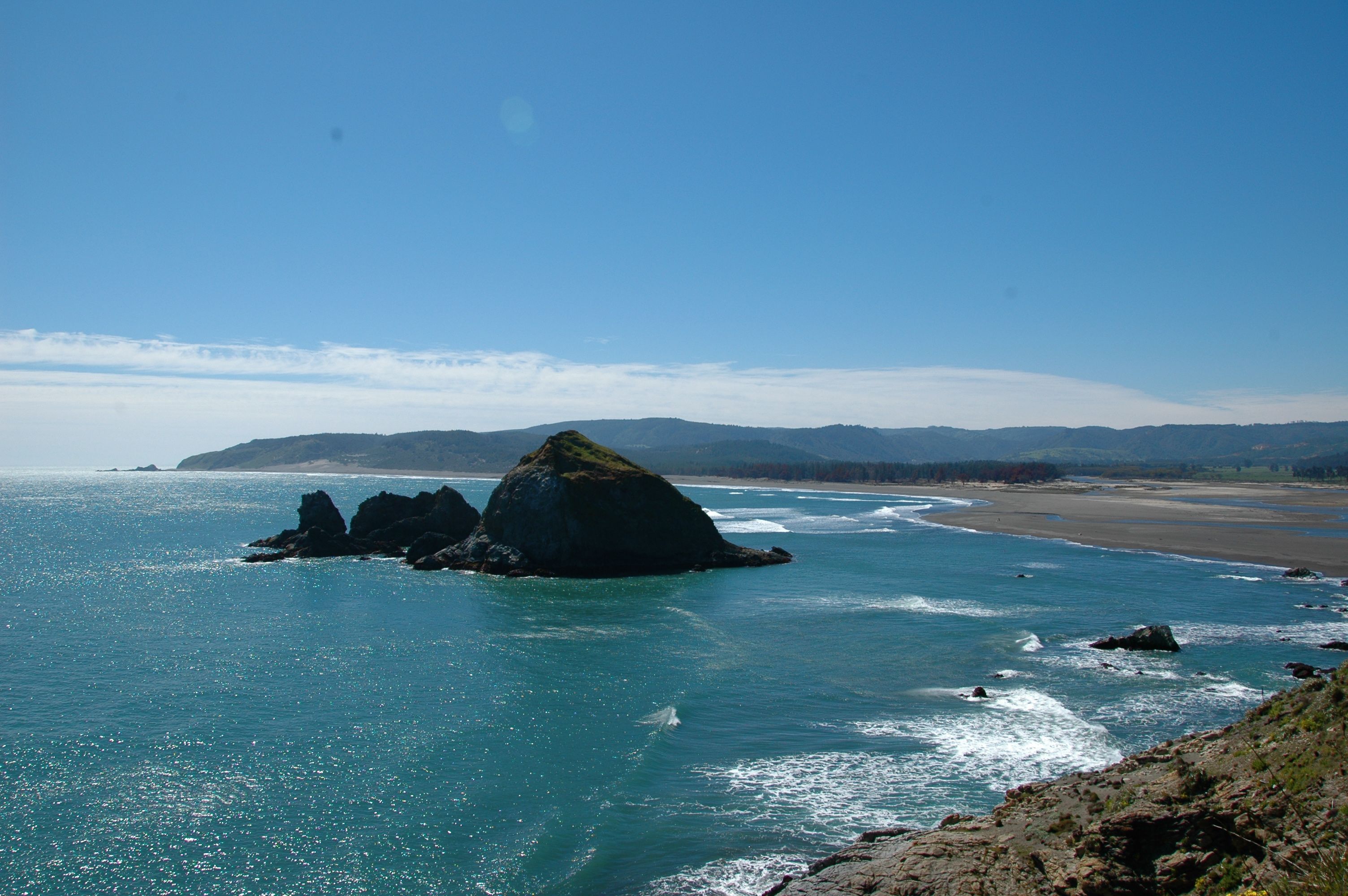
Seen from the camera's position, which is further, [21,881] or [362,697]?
[362,697]

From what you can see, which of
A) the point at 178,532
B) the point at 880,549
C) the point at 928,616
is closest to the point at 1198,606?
the point at 928,616

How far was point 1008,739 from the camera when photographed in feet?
76.6

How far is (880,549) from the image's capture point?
73.6m

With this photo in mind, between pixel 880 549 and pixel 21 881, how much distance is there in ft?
219

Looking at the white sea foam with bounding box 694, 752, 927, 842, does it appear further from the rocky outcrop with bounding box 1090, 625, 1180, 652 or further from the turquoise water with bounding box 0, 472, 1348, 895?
the rocky outcrop with bounding box 1090, 625, 1180, 652

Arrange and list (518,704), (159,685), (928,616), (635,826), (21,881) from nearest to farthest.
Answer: (21,881) < (635,826) < (518,704) < (159,685) < (928,616)

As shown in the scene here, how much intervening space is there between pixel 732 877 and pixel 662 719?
31.9 feet

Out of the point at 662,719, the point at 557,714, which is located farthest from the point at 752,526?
the point at 662,719

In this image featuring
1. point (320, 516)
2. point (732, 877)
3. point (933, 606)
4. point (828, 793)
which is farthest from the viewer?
point (320, 516)

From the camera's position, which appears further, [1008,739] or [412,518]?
[412,518]

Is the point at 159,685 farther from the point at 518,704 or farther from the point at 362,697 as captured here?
the point at 518,704

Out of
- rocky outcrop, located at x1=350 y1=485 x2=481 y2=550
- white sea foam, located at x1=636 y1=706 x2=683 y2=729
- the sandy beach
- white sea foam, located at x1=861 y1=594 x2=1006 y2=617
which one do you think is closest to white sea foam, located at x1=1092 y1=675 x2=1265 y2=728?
white sea foam, located at x1=636 y1=706 x2=683 y2=729

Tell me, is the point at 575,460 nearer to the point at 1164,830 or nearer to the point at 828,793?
the point at 828,793

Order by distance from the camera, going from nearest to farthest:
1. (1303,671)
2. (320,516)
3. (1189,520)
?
1. (1303,671)
2. (320,516)
3. (1189,520)
